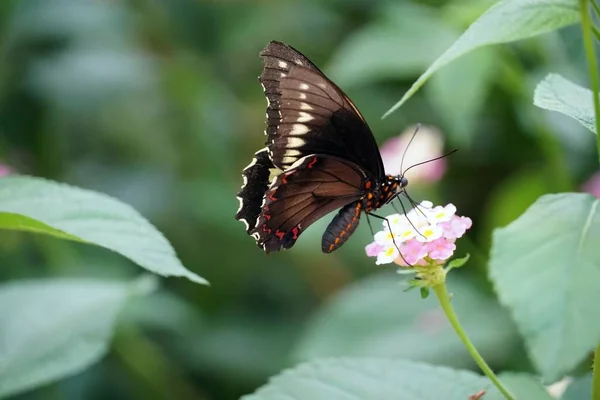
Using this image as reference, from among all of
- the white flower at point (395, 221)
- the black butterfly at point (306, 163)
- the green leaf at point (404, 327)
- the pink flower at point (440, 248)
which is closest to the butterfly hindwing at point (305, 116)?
the black butterfly at point (306, 163)

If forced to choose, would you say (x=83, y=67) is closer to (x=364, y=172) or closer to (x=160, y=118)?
(x=160, y=118)

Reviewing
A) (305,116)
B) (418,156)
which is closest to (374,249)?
(305,116)

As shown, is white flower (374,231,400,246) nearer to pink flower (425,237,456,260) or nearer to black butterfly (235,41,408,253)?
pink flower (425,237,456,260)

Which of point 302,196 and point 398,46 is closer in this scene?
point 302,196

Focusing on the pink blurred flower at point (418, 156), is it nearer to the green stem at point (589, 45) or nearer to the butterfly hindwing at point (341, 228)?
the butterfly hindwing at point (341, 228)

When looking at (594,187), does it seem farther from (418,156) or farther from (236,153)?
(236,153)
